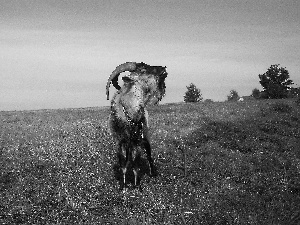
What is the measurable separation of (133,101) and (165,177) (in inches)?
137

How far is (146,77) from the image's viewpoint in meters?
9.84

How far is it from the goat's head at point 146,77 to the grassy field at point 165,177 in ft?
10.6

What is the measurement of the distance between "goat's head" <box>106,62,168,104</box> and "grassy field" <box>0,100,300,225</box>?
10.6 feet

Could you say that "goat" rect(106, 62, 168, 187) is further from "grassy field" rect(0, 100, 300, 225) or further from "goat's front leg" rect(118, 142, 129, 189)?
"grassy field" rect(0, 100, 300, 225)

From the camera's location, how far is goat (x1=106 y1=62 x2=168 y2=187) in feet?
31.8

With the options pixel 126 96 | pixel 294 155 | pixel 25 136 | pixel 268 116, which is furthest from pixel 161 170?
pixel 268 116

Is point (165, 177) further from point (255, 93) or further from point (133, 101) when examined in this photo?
point (255, 93)

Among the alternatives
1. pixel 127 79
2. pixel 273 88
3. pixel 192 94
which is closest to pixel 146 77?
pixel 127 79

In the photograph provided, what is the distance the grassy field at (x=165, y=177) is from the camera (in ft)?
26.6

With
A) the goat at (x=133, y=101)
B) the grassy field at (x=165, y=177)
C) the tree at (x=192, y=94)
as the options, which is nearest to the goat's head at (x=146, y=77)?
the goat at (x=133, y=101)

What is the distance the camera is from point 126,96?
32.1 feet

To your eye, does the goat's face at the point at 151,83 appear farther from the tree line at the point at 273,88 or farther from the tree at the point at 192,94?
the tree at the point at 192,94

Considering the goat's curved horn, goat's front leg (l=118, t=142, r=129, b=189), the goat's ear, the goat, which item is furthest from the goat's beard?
goat's front leg (l=118, t=142, r=129, b=189)

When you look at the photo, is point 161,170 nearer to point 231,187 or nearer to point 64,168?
point 231,187
